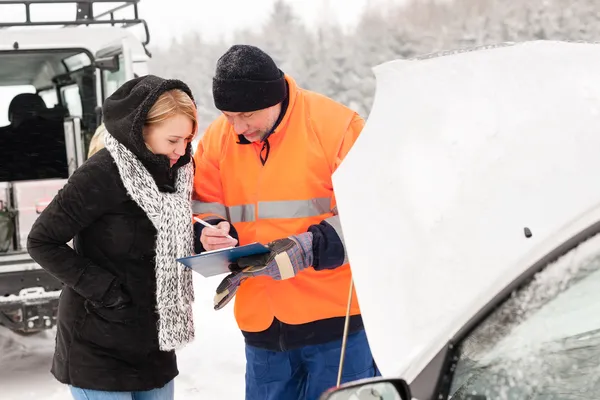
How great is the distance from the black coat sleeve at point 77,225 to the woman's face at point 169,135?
16 centimetres

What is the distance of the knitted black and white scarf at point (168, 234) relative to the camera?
226cm

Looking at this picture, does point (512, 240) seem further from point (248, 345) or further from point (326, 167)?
point (248, 345)

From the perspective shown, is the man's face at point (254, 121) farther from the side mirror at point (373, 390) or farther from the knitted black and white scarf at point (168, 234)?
the side mirror at point (373, 390)

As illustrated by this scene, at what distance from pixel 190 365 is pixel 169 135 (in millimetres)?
2992

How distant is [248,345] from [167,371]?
33cm

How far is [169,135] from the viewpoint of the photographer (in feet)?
7.39

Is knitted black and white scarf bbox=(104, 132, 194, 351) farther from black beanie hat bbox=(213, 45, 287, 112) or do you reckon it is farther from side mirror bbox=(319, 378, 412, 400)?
side mirror bbox=(319, 378, 412, 400)

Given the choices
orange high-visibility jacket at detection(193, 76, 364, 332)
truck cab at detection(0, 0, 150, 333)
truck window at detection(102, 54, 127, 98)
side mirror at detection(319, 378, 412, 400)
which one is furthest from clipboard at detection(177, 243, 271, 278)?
truck window at detection(102, 54, 127, 98)

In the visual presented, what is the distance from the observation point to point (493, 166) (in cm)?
121

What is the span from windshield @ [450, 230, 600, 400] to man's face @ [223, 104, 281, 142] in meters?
1.40

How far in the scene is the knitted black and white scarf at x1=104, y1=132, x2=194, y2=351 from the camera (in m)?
2.26

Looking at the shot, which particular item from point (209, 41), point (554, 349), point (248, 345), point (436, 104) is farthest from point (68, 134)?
point (209, 41)

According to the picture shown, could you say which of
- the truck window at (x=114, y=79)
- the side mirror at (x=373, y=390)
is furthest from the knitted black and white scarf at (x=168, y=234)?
the truck window at (x=114, y=79)

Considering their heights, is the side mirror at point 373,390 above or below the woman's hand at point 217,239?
above
